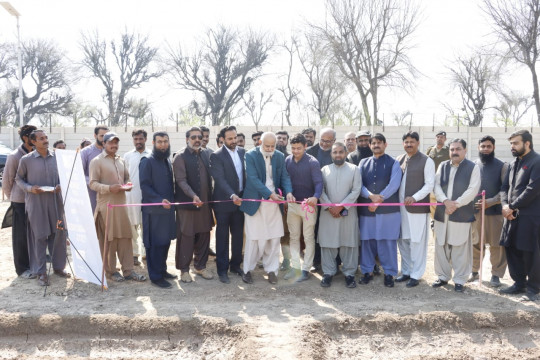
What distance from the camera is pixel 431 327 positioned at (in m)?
4.19

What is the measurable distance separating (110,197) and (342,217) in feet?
9.40

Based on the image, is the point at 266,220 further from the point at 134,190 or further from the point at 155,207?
the point at 134,190

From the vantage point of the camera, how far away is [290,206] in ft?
17.6

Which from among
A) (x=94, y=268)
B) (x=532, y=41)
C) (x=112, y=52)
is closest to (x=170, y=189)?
(x=94, y=268)

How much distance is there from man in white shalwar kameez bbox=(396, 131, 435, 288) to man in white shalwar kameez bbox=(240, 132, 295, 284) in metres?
1.42

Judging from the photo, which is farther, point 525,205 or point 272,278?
point 272,278

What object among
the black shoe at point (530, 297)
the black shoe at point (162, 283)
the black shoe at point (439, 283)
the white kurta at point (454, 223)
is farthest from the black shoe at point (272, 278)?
the black shoe at point (530, 297)

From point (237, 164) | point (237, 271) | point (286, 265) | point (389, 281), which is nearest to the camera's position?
point (389, 281)

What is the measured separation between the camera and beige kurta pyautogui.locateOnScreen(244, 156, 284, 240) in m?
5.25


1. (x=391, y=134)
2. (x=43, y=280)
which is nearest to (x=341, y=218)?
(x=43, y=280)

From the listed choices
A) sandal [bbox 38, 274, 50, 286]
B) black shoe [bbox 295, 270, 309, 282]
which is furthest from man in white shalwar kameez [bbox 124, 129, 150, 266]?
black shoe [bbox 295, 270, 309, 282]

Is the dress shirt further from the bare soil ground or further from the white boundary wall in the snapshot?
the white boundary wall

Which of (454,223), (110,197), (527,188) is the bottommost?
(454,223)

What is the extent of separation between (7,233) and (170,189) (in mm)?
5182
